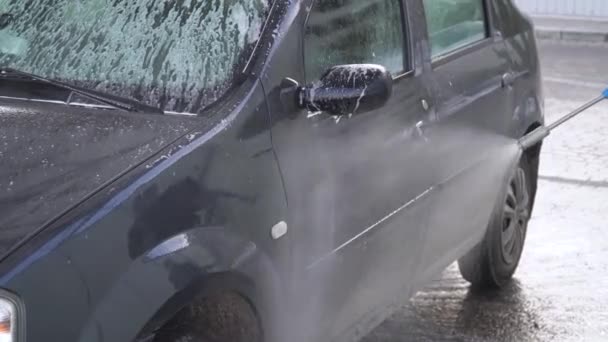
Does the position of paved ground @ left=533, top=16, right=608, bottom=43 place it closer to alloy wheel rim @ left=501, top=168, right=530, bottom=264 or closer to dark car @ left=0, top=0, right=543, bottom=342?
alloy wheel rim @ left=501, top=168, right=530, bottom=264

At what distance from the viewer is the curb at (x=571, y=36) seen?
1302 cm

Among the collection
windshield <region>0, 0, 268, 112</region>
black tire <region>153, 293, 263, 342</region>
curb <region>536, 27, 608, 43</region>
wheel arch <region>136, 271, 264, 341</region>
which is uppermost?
windshield <region>0, 0, 268, 112</region>

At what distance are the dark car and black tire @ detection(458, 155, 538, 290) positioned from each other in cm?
61

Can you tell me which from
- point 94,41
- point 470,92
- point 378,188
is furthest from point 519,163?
point 94,41

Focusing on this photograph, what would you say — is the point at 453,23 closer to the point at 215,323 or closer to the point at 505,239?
A: the point at 505,239

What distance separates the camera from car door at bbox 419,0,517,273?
4.27 m

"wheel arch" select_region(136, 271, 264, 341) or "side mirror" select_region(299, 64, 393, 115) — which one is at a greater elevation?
"side mirror" select_region(299, 64, 393, 115)

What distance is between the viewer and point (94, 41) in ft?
11.3

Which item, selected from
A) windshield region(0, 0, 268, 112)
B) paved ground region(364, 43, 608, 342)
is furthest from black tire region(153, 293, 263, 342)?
paved ground region(364, 43, 608, 342)

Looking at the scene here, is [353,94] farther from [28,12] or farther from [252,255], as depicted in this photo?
[28,12]

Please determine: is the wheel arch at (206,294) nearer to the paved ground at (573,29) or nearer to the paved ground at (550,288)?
the paved ground at (550,288)

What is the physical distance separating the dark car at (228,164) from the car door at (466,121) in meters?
0.01

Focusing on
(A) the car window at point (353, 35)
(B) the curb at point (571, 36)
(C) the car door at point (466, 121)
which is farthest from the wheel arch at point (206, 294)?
(B) the curb at point (571, 36)

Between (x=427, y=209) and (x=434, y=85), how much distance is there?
479 millimetres
